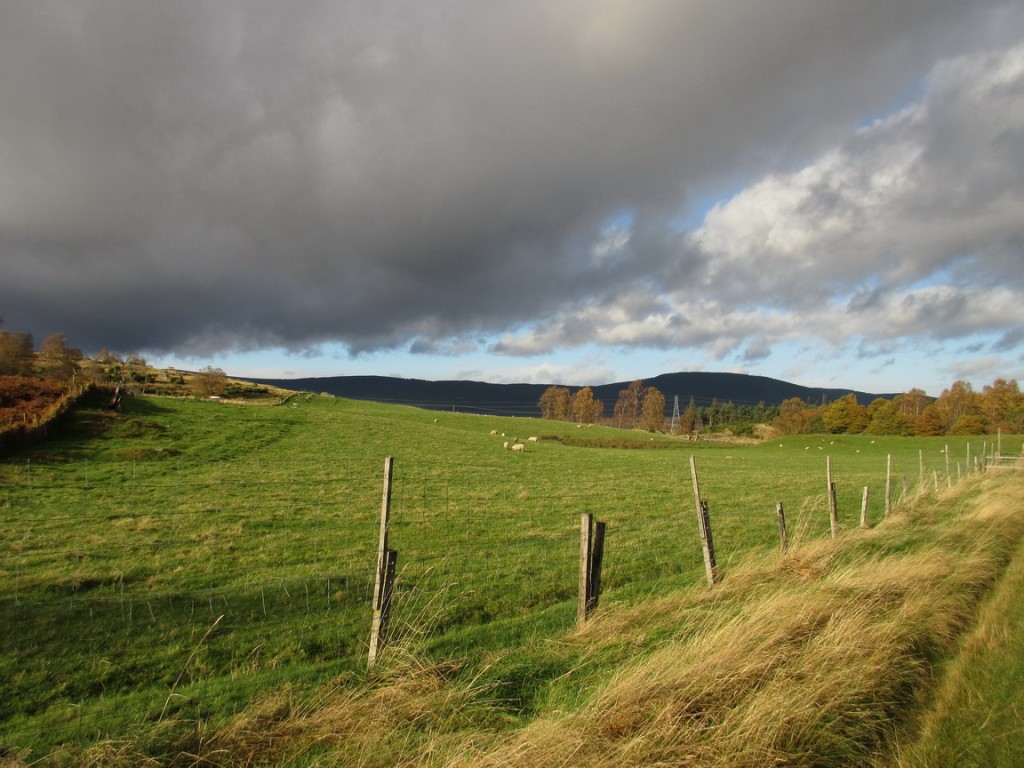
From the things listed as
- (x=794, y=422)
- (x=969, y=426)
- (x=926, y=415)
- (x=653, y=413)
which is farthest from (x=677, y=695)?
(x=794, y=422)

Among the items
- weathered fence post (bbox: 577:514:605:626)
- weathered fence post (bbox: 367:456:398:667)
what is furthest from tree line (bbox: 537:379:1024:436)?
weathered fence post (bbox: 367:456:398:667)

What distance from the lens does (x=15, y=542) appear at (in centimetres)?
1169

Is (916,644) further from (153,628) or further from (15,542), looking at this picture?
(15,542)

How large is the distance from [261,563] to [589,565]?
746 cm

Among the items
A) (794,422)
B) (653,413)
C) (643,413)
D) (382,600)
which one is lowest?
(382,600)

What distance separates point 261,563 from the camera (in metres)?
11.0

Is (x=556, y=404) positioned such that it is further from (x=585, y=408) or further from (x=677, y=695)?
(x=677, y=695)

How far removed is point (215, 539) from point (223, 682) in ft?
26.3

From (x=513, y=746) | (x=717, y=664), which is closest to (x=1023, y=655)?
(x=717, y=664)

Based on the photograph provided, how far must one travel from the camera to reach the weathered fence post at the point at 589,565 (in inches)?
263

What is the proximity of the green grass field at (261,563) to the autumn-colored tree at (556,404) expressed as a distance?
108 meters

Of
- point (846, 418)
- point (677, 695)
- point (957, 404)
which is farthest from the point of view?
point (957, 404)

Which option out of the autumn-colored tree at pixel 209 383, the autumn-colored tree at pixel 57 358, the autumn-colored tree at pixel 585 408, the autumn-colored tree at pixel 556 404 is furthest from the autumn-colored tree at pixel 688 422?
the autumn-colored tree at pixel 57 358

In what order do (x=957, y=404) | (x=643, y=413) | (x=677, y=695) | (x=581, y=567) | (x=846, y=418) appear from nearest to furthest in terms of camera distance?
(x=677, y=695)
(x=581, y=567)
(x=846, y=418)
(x=957, y=404)
(x=643, y=413)
